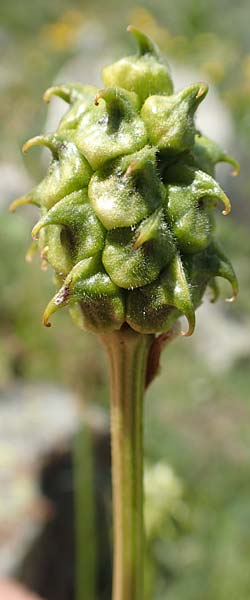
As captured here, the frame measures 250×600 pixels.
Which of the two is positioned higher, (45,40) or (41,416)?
(45,40)

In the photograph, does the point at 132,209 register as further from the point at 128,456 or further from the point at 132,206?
the point at 128,456

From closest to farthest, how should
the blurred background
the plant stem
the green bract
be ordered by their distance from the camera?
1. the green bract
2. the plant stem
3. the blurred background

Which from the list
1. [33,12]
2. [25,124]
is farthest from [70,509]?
[33,12]

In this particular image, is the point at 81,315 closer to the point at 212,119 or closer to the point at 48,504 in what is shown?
the point at 48,504

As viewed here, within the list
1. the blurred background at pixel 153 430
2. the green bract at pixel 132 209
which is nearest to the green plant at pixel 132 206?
the green bract at pixel 132 209

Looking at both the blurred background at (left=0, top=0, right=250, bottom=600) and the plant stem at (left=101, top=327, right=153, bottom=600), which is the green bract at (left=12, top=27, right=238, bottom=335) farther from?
the blurred background at (left=0, top=0, right=250, bottom=600)

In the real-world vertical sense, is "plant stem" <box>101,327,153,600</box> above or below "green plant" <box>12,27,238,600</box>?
below

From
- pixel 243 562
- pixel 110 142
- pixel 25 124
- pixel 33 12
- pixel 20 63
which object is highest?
pixel 33 12

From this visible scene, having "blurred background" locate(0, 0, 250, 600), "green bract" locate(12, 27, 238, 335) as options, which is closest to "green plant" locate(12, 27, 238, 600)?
"green bract" locate(12, 27, 238, 335)
